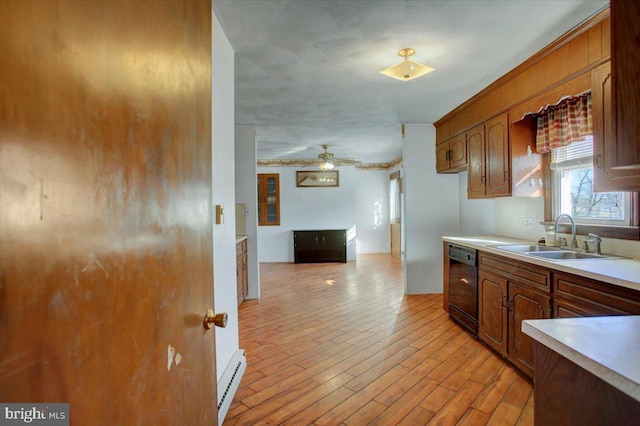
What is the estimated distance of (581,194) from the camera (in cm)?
251

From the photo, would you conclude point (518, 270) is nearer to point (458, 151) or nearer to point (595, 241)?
point (595, 241)

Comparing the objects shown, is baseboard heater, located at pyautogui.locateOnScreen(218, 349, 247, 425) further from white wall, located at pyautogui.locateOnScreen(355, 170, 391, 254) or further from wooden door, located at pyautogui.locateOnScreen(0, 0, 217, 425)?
white wall, located at pyautogui.locateOnScreen(355, 170, 391, 254)

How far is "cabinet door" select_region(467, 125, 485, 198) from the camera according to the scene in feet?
10.5

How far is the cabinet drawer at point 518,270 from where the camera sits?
2031mm

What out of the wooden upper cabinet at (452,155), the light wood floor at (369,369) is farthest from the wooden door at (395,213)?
the light wood floor at (369,369)

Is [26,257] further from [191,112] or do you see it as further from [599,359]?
[599,359]

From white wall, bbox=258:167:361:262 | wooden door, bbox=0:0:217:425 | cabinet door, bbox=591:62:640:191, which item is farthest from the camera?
white wall, bbox=258:167:361:262

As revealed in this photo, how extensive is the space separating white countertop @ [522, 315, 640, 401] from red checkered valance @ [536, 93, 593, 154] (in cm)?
173

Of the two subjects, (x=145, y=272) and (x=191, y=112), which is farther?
(x=191, y=112)

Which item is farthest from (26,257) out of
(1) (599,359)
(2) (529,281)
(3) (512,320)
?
(3) (512,320)

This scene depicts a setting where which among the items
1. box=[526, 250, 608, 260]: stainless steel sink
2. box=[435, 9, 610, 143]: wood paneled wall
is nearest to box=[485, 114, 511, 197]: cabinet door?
box=[435, 9, 610, 143]: wood paneled wall

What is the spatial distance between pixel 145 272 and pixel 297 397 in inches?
71.1

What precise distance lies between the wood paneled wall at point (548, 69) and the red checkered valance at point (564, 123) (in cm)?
20

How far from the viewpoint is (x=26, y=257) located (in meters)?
0.35
